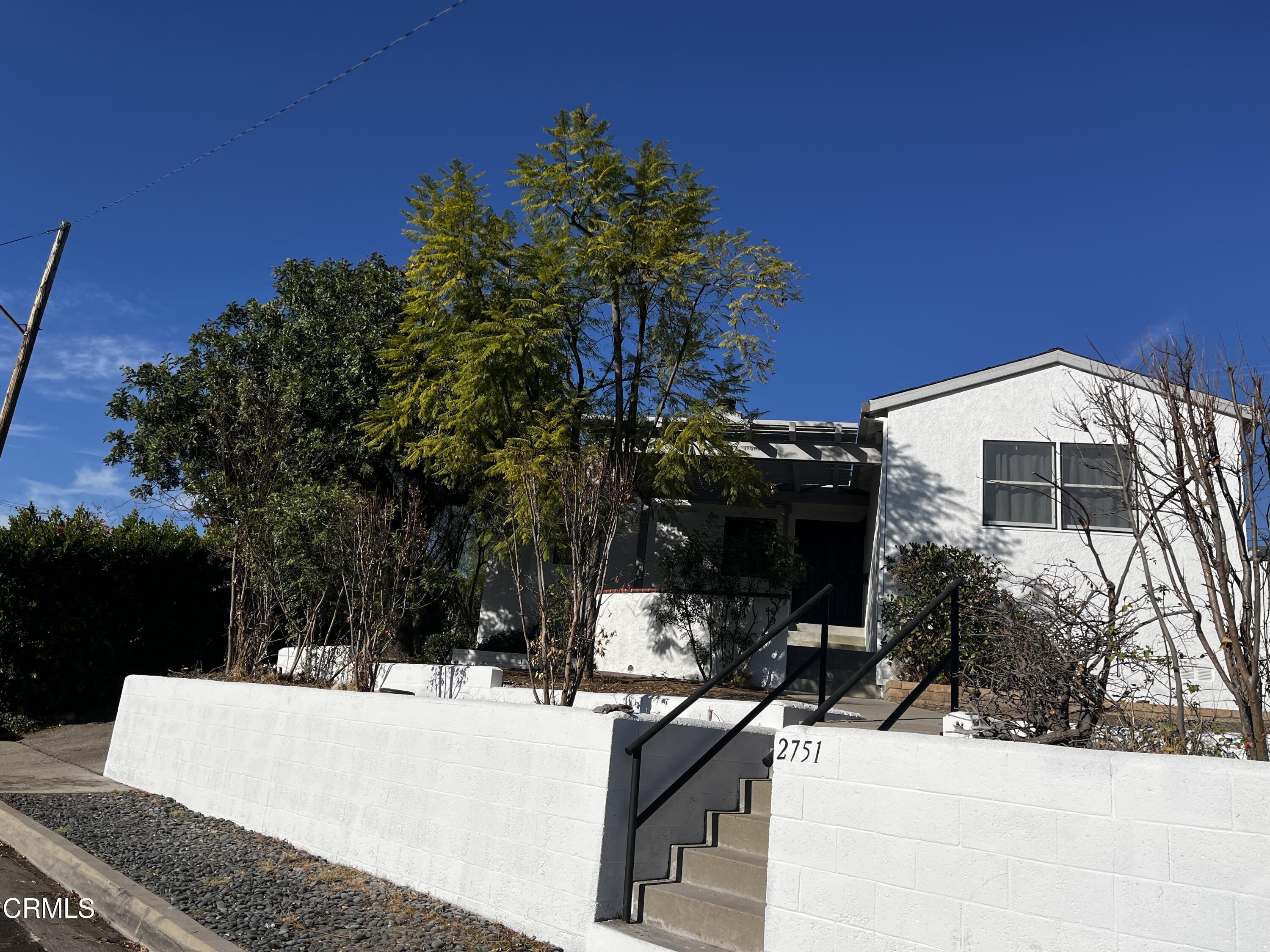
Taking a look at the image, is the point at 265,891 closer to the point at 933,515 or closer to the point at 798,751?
the point at 798,751

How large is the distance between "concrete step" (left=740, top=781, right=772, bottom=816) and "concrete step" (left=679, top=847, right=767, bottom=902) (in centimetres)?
31

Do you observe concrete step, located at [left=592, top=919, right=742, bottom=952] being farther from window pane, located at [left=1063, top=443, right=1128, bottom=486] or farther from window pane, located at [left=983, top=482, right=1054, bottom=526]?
window pane, located at [left=1063, top=443, right=1128, bottom=486]

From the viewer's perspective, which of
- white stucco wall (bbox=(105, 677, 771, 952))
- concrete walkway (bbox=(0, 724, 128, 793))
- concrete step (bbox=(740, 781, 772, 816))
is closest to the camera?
white stucco wall (bbox=(105, 677, 771, 952))

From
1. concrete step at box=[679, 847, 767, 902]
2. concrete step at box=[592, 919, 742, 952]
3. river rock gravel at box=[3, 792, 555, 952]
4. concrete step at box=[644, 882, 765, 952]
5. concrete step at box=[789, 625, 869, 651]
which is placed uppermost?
concrete step at box=[789, 625, 869, 651]

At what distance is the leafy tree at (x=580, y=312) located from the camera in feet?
44.1

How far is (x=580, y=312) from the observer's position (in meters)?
14.4

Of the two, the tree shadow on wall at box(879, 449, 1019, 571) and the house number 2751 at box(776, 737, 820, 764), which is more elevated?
the tree shadow on wall at box(879, 449, 1019, 571)

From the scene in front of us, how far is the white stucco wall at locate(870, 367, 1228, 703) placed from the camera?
49.9 ft

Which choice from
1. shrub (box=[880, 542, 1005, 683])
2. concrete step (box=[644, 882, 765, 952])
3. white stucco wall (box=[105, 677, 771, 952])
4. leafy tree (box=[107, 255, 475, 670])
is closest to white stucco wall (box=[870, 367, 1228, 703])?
→ shrub (box=[880, 542, 1005, 683])

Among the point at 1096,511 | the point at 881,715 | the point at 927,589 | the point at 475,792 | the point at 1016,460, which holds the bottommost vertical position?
the point at 475,792

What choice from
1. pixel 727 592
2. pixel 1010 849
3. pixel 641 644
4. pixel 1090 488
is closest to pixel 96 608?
pixel 641 644

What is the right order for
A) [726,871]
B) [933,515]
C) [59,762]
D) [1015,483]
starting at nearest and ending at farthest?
[726,871] < [59,762] < [1015,483] < [933,515]

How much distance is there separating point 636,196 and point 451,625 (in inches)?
405

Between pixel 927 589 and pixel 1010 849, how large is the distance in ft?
37.0
